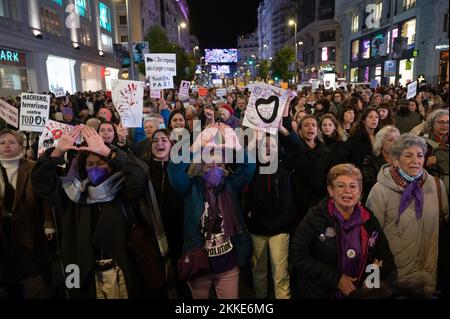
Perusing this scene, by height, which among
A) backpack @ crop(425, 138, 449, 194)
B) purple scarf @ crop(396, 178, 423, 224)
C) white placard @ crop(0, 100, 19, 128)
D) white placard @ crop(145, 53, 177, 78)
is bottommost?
purple scarf @ crop(396, 178, 423, 224)

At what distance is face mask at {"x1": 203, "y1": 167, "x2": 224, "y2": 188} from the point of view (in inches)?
134

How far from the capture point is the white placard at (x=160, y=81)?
9859 mm

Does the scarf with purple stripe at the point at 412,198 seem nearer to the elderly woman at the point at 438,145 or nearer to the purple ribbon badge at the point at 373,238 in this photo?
the purple ribbon badge at the point at 373,238

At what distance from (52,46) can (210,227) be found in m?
30.9

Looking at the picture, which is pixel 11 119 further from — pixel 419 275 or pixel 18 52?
pixel 18 52

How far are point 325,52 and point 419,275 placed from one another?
73.4 metres

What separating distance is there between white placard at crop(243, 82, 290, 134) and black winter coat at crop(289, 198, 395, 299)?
3.71ft

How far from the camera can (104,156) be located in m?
3.12

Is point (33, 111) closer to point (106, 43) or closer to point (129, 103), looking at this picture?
point (129, 103)

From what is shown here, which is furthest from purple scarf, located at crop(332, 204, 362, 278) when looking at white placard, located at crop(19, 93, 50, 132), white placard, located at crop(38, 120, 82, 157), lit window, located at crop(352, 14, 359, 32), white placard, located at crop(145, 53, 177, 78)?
lit window, located at crop(352, 14, 359, 32)

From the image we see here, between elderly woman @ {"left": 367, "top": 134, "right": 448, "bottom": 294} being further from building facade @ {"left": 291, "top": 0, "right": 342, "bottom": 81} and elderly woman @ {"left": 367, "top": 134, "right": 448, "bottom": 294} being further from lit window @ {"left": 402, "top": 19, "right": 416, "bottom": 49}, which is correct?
building facade @ {"left": 291, "top": 0, "right": 342, "bottom": 81}

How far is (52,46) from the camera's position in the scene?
29391 millimetres

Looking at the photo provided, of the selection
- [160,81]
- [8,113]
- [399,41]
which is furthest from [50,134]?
[399,41]

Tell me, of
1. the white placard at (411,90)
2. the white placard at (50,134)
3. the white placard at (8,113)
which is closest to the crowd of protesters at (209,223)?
the white placard at (50,134)
